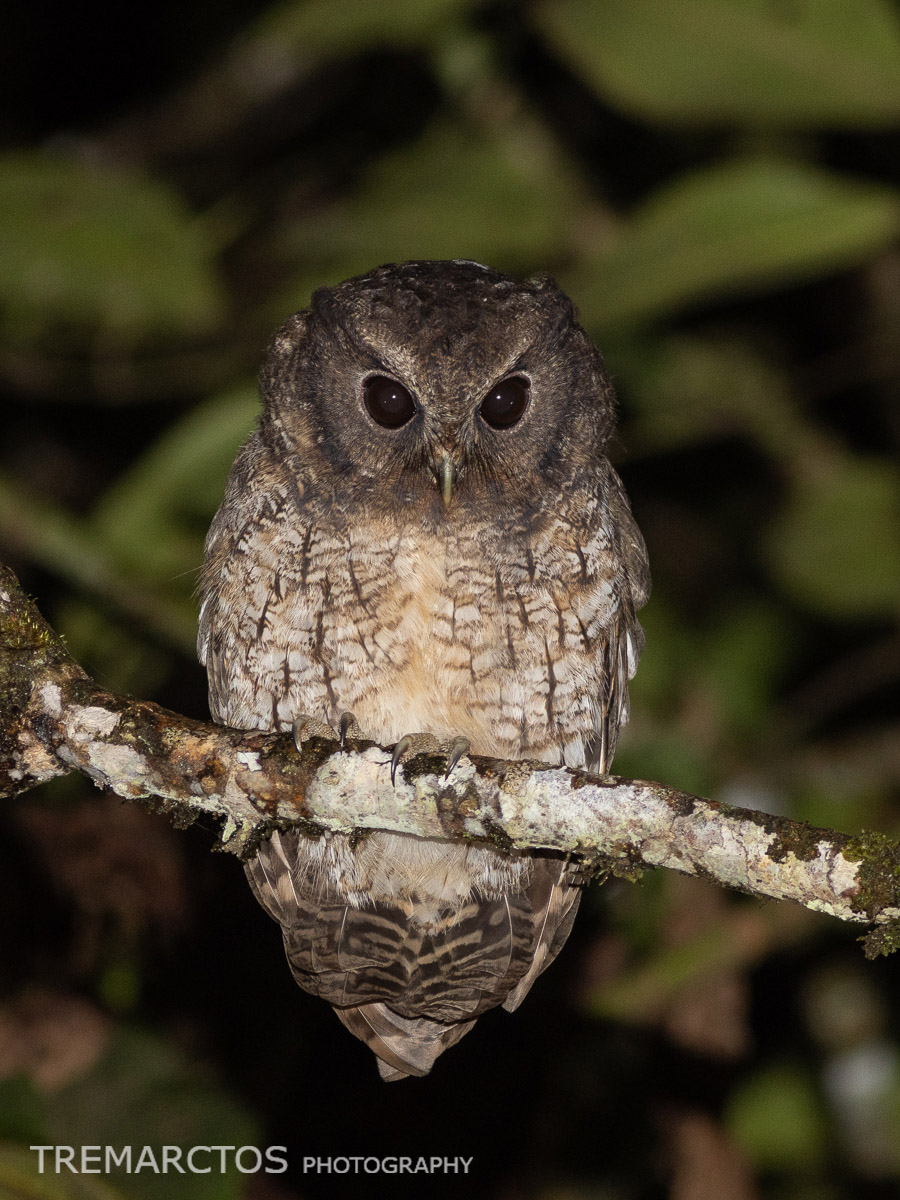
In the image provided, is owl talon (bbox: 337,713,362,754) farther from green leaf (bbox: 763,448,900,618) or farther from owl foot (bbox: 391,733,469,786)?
green leaf (bbox: 763,448,900,618)

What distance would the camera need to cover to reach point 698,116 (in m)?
3.69

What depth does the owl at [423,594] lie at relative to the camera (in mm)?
2996

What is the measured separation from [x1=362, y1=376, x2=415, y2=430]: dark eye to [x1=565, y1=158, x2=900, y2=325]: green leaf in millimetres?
936

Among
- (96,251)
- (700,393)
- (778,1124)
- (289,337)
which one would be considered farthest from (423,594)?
(778,1124)

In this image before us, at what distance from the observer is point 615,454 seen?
3635mm

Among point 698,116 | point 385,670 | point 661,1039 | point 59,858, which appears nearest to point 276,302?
point 698,116

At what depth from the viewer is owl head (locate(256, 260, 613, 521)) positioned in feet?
9.81

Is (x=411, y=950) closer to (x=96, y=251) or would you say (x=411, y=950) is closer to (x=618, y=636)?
(x=618, y=636)

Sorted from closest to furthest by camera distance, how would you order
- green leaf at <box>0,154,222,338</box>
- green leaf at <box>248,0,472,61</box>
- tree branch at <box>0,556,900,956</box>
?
tree branch at <box>0,556,900,956</box> < green leaf at <box>0,154,222,338</box> < green leaf at <box>248,0,472,61</box>

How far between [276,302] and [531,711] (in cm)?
195

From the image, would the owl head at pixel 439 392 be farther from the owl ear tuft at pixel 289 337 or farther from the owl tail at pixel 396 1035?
the owl tail at pixel 396 1035

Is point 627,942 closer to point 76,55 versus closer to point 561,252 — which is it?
point 561,252

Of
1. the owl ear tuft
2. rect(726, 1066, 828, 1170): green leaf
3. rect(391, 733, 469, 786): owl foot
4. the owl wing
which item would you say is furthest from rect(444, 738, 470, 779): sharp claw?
rect(726, 1066, 828, 1170): green leaf

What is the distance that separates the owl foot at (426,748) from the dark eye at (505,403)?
826 mm
